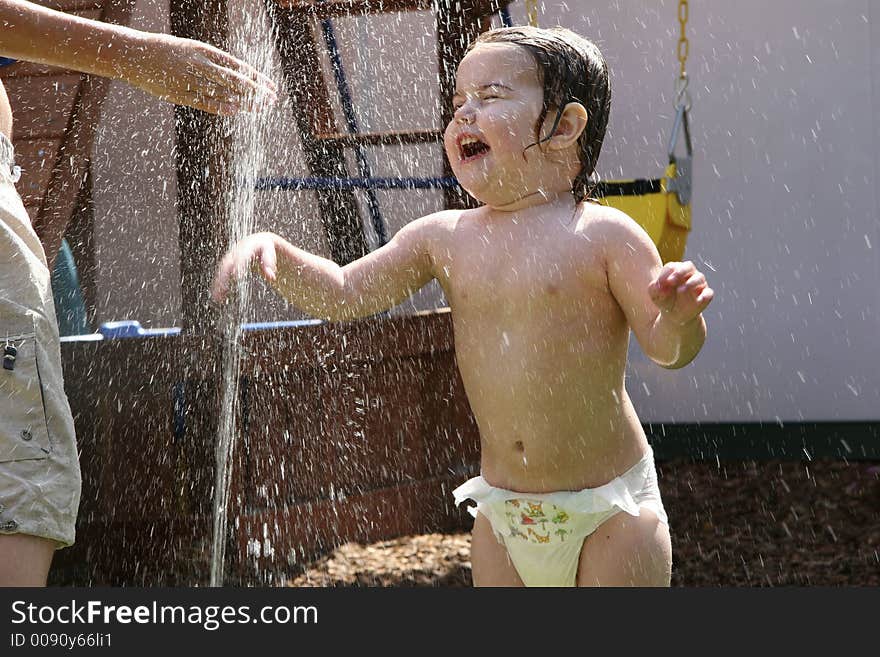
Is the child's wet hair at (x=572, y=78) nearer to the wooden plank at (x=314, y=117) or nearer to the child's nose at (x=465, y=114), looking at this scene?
the child's nose at (x=465, y=114)

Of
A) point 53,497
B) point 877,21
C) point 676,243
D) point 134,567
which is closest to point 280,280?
point 53,497

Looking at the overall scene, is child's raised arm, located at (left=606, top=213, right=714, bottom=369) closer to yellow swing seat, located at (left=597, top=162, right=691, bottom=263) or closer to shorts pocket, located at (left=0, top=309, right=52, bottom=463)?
shorts pocket, located at (left=0, top=309, right=52, bottom=463)

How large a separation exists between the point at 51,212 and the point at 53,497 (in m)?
2.57

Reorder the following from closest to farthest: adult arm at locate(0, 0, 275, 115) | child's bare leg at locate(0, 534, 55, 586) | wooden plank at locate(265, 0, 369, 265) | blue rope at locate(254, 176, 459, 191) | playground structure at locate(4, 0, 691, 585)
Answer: child's bare leg at locate(0, 534, 55, 586) < adult arm at locate(0, 0, 275, 115) < playground structure at locate(4, 0, 691, 585) < blue rope at locate(254, 176, 459, 191) < wooden plank at locate(265, 0, 369, 265)

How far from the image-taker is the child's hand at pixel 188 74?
1944 millimetres

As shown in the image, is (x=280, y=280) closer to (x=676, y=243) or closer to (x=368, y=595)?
(x=368, y=595)

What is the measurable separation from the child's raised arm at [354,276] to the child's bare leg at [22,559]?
64 cm

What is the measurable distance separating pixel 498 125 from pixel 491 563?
861 millimetres

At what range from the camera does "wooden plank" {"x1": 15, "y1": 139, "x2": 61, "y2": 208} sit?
416cm

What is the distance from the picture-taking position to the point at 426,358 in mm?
4324

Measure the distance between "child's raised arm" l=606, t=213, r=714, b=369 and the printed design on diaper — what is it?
0.35 metres

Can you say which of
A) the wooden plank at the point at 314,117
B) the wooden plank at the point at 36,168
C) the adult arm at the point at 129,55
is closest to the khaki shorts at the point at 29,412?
the adult arm at the point at 129,55

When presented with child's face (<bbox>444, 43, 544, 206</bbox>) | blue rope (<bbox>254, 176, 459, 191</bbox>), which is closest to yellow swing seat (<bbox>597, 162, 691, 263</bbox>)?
blue rope (<bbox>254, 176, 459, 191</bbox>)

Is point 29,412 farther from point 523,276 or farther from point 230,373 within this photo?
point 230,373
